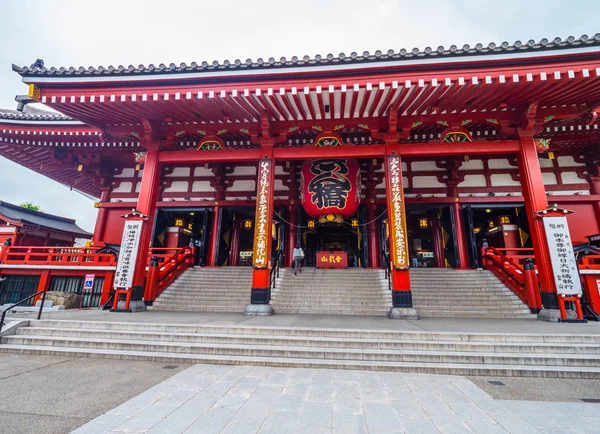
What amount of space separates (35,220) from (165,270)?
13130 mm

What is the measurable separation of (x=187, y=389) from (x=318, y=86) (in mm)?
6571

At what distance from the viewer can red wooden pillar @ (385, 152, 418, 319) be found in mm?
6965

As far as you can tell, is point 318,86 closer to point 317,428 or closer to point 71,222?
point 317,428

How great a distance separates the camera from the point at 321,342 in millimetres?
4672

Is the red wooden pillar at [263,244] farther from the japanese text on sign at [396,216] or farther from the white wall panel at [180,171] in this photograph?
the white wall panel at [180,171]

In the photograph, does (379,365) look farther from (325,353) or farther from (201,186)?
(201,186)

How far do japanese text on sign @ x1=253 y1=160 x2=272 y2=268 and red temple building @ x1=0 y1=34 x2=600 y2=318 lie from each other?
1.4 inches

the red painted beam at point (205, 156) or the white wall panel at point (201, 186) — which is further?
the white wall panel at point (201, 186)

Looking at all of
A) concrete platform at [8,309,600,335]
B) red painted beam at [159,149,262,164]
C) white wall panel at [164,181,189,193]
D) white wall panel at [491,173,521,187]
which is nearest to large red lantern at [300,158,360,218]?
red painted beam at [159,149,262,164]

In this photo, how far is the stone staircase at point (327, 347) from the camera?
4059mm


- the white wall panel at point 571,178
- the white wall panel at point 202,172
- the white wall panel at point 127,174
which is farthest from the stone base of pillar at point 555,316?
the white wall panel at point 127,174

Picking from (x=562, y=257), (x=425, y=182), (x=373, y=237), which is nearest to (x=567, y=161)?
(x=425, y=182)

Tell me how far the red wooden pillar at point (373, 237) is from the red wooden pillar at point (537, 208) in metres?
5.62

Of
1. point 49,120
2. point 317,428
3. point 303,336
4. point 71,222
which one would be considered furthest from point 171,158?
point 71,222
